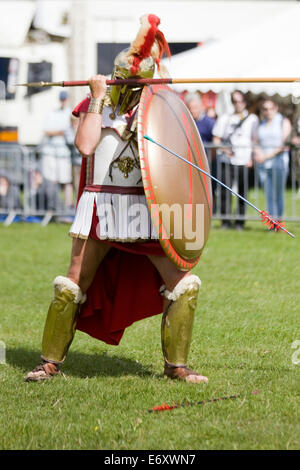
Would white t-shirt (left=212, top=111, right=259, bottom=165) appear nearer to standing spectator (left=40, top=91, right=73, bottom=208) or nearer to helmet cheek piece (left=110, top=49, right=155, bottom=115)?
standing spectator (left=40, top=91, right=73, bottom=208)

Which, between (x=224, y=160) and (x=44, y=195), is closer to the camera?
(x=224, y=160)

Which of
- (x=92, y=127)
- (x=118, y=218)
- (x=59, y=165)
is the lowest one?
(x=118, y=218)

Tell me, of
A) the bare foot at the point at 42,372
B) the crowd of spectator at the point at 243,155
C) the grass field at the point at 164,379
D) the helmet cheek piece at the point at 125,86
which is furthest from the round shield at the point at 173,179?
the crowd of spectator at the point at 243,155

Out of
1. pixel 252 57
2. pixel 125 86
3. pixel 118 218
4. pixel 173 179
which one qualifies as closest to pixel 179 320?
pixel 118 218

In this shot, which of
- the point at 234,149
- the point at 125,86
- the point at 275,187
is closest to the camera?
the point at 125,86

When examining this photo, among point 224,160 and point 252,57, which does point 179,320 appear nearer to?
point 224,160

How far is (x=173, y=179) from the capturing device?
4641 mm

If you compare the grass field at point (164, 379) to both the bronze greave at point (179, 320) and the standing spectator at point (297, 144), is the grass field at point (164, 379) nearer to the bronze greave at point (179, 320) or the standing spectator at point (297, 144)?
the bronze greave at point (179, 320)

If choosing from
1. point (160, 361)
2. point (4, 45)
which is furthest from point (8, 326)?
point (4, 45)

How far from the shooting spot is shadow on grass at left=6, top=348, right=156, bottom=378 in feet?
16.9

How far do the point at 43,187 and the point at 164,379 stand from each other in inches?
330

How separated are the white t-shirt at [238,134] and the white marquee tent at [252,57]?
8.58 ft

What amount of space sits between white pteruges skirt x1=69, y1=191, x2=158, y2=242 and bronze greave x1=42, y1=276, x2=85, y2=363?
0.30 metres

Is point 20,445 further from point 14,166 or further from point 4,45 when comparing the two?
point 4,45
